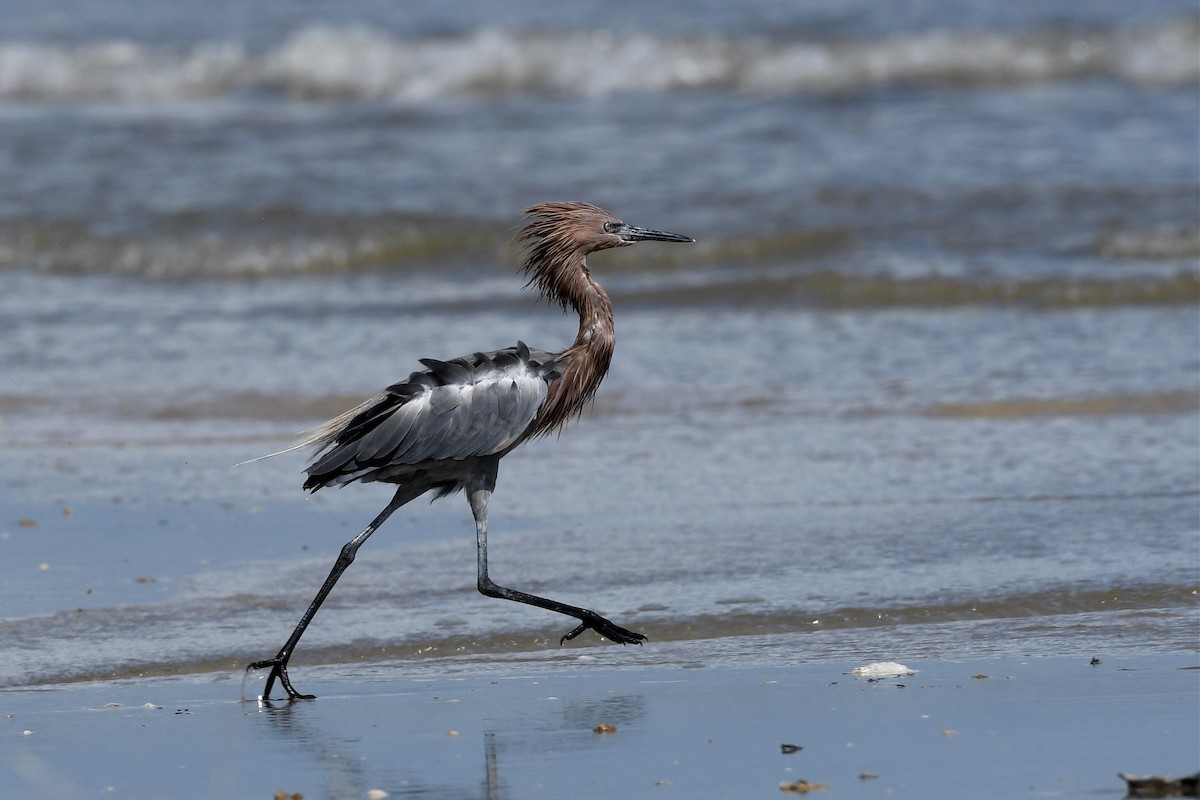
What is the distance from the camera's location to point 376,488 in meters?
8.47

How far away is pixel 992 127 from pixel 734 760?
13.8m

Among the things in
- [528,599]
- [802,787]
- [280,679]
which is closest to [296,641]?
[280,679]

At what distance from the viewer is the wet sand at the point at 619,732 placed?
458cm

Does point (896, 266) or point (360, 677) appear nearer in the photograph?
point (360, 677)

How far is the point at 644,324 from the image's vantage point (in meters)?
12.0

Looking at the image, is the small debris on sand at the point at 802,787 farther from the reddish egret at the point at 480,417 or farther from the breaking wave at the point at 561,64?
the breaking wave at the point at 561,64

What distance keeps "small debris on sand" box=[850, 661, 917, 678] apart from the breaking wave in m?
15.5

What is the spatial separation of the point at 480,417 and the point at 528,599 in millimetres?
650

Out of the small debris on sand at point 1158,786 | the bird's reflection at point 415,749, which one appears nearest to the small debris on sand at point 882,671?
the bird's reflection at point 415,749

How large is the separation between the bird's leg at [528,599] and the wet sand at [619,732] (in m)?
0.13

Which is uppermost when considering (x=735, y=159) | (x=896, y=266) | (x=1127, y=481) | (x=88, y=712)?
(x=735, y=159)

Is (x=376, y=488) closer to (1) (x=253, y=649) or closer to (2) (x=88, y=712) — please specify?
(1) (x=253, y=649)

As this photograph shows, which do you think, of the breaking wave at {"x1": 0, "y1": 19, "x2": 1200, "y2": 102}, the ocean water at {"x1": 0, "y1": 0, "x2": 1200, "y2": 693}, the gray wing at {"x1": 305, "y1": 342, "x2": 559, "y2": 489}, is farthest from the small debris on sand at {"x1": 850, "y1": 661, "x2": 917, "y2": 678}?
the breaking wave at {"x1": 0, "y1": 19, "x2": 1200, "y2": 102}

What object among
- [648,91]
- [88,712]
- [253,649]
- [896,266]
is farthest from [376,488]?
[648,91]
